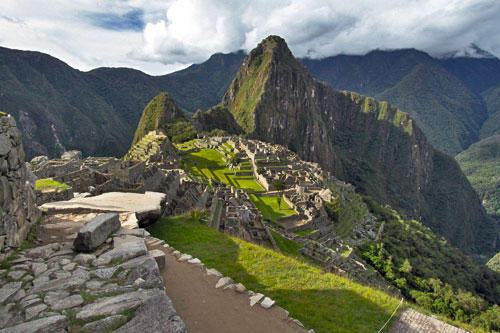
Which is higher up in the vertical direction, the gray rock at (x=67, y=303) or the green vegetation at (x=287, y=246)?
the gray rock at (x=67, y=303)

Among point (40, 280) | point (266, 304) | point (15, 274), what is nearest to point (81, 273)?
point (40, 280)

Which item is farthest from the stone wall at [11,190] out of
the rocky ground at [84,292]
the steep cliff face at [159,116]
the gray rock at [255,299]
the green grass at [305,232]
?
the steep cliff face at [159,116]

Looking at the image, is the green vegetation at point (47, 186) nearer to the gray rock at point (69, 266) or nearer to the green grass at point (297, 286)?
the green grass at point (297, 286)

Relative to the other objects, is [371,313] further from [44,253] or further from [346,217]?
[346,217]

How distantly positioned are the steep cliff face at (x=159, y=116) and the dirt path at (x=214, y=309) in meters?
104

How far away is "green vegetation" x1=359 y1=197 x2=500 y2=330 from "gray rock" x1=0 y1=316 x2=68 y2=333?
2787cm

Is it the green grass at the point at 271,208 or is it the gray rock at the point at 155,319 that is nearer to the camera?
the gray rock at the point at 155,319

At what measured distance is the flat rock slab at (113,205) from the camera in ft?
28.9

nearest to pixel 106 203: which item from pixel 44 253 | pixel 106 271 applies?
pixel 44 253

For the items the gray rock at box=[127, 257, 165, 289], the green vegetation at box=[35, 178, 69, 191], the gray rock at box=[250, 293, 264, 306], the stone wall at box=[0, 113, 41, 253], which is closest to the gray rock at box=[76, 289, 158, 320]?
the gray rock at box=[127, 257, 165, 289]

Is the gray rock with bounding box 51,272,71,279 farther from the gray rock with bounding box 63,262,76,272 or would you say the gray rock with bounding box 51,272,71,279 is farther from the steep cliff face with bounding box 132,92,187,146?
the steep cliff face with bounding box 132,92,187,146

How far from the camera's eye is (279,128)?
19038cm

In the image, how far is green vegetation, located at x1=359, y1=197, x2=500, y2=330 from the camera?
1004 inches

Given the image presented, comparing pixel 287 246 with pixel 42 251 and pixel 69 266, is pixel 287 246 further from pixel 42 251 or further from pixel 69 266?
pixel 69 266
